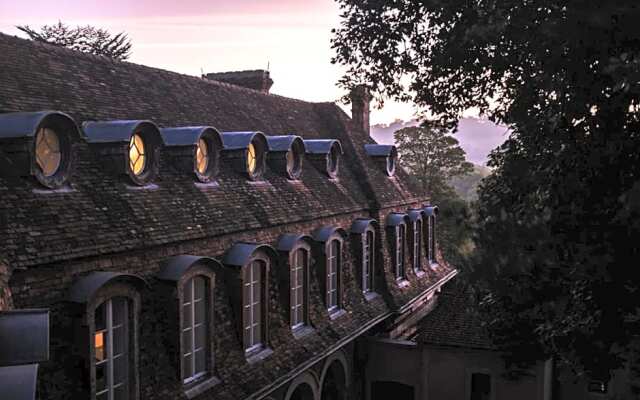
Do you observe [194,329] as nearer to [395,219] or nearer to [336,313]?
[336,313]

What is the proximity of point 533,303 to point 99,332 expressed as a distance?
250 inches

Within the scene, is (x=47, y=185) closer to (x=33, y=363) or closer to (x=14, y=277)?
(x=14, y=277)

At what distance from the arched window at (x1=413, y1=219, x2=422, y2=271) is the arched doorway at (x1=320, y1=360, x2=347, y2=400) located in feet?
21.7

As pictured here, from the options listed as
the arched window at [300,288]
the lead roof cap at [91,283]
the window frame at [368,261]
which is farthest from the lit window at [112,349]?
the window frame at [368,261]

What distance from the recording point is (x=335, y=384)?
19578 mm

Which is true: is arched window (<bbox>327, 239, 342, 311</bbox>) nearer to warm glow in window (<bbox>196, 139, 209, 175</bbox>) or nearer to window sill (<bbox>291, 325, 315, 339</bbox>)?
window sill (<bbox>291, 325, 315, 339</bbox>)

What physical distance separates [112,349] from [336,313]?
8790mm

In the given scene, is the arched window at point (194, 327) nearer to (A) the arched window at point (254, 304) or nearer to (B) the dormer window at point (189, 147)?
(A) the arched window at point (254, 304)

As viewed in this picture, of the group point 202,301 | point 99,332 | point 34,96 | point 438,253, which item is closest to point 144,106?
point 34,96

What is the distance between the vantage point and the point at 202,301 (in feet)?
40.0

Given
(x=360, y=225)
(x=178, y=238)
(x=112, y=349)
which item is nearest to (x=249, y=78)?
(x=360, y=225)

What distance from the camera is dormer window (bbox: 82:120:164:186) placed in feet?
37.9

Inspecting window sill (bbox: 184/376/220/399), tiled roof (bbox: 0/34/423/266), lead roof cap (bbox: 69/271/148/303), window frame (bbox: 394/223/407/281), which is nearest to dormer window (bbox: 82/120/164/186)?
tiled roof (bbox: 0/34/423/266)

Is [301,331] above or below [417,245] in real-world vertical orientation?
below
